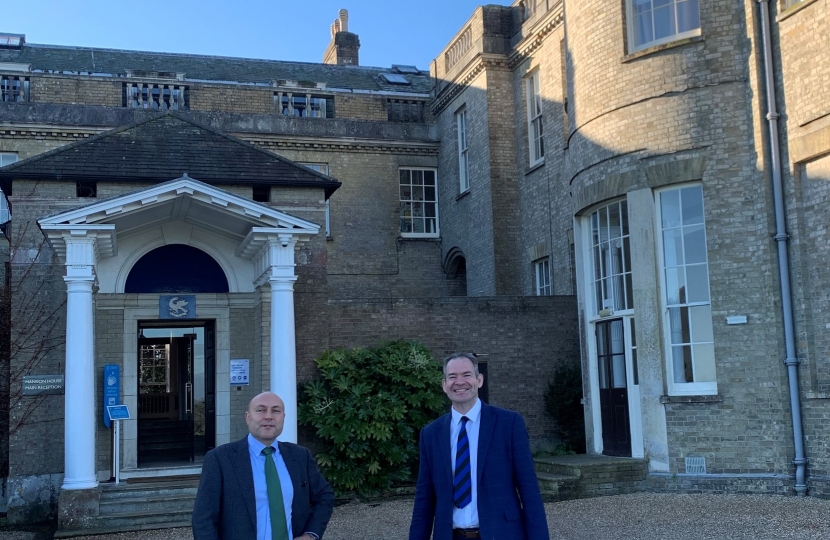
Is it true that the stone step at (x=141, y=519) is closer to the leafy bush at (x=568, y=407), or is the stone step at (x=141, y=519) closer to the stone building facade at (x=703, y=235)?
the stone building facade at (x=703, y=235)

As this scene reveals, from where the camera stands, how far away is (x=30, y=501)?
44.7ft

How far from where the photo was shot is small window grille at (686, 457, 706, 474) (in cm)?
1273

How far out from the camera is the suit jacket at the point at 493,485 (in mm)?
4555

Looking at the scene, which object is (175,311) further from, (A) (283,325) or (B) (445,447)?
(B) (445,447)

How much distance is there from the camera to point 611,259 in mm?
14461

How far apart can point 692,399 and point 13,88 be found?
16774 mm

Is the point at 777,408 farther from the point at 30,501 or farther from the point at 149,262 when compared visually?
the point at 30,501

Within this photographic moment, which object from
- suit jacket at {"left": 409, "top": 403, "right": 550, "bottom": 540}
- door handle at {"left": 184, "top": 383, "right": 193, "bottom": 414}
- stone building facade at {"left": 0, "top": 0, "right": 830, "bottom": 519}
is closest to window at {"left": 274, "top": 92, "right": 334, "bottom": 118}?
stone building facade at {"left": 0, "top": 0, "right": 830, "bottom": 519}

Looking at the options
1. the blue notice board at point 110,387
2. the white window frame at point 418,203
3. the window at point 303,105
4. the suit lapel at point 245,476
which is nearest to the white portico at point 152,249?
the blue notice board at point 110,387

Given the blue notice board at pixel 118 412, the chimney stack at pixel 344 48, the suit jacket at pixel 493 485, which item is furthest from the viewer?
the chimney stack at pixel 344 48

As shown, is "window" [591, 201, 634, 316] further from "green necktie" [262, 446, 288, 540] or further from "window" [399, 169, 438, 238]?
"green necktie" [262, 446, 288, 540]

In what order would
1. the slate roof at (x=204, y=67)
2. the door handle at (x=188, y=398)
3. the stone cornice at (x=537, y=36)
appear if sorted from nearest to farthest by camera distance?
the door handle at (x=188, y=398)
the stone cornice at (x=537, y=36)
the slate roof at (x=204, y=67)

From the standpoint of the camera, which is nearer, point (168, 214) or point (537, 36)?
point (168, 214)

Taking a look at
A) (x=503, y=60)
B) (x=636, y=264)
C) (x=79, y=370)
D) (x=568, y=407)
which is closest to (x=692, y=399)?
(x=636, y=264)
